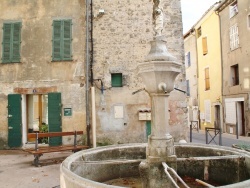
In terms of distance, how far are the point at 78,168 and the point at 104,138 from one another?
21.1 feet

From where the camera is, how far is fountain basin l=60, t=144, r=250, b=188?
4551 millimetres

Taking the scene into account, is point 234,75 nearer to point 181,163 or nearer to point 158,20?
point 181,163

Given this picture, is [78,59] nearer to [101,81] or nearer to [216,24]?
[101,81]

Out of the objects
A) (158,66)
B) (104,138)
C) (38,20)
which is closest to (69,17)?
(38,20)

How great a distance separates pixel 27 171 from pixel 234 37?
49.2ft

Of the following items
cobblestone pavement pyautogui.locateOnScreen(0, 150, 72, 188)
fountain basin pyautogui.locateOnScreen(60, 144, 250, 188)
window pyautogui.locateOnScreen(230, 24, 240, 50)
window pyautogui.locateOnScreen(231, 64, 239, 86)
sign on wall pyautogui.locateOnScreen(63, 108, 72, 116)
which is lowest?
cobblestone pavement pyautogui.locateOnScreen(0, 150, 72, 188)

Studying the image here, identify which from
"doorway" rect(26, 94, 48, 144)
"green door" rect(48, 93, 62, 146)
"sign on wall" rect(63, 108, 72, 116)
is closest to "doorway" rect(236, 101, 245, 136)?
"sign on wall" rect(63, 108, 72, 116)

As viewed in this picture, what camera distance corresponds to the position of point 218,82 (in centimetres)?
2020

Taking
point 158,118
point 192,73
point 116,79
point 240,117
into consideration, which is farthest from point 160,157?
point 192,73

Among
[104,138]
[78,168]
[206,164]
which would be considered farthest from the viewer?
[104,138]

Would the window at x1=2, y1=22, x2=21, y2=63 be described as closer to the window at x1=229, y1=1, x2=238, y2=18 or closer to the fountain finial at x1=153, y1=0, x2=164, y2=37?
the fountain finial at x1=153, y1=0, x2=164, y2=37

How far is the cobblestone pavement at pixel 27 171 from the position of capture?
6.45m

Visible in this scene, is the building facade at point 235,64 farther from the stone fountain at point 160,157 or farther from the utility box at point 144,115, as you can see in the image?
the stone fountain at point 160,157

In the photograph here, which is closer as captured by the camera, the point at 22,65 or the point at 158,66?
the point at 158,66
